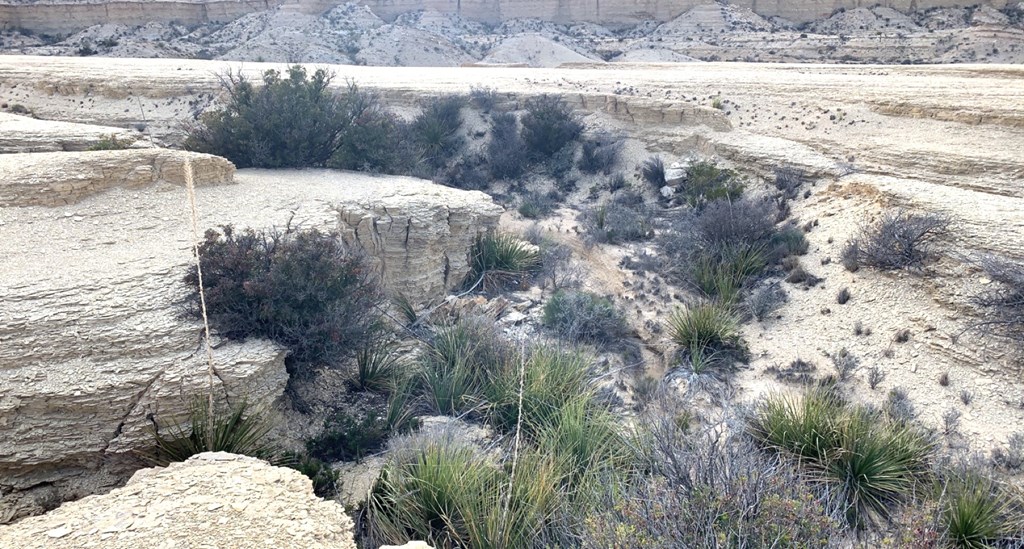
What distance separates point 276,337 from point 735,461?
5122mm

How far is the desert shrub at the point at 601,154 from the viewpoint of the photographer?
60.1 ft

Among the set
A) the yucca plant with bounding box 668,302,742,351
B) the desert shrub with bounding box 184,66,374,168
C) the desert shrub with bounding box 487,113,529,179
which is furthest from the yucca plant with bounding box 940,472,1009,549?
the desert shrub with bounding box 487,113,529,179

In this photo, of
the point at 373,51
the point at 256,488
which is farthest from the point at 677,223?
the point at 373,51

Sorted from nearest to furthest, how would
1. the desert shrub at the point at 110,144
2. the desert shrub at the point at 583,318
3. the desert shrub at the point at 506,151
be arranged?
the desert shrub at the point at 583,318, the desert shrub at the point at 110,144, the desert shrub at the point at 506,151

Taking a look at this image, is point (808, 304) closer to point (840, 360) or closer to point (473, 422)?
point (840, 360)

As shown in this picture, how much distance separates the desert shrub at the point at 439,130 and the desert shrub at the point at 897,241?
35.7 feet

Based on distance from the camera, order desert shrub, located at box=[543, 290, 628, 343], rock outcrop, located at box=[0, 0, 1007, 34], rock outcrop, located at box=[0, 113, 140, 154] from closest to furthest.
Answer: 1. desert shrub, located at box=[543, 290, 628, 343]
2. rock outcrop, located at box=[0, 113, 140, 154]
3. rock outcrop, located at box=[0, 0, 1007, 34]

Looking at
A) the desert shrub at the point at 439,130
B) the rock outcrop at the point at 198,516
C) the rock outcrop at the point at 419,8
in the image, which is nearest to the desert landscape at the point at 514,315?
the rock outcrop at the point at 198,516

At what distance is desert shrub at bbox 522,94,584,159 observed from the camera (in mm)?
18703

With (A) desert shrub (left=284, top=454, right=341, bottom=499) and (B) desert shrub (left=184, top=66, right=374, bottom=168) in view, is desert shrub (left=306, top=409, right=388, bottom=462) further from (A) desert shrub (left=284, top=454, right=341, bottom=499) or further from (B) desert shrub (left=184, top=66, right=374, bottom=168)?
(B) desert shrub (left=184, top=66, right=374, bottom=168)

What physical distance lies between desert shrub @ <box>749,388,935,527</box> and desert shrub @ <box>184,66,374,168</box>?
10.3 metres

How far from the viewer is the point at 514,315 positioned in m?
10.5

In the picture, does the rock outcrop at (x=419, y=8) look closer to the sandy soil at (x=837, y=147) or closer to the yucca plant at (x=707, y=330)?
the sandy soil at (x=837, y=147)

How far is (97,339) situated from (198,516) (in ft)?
10.5
